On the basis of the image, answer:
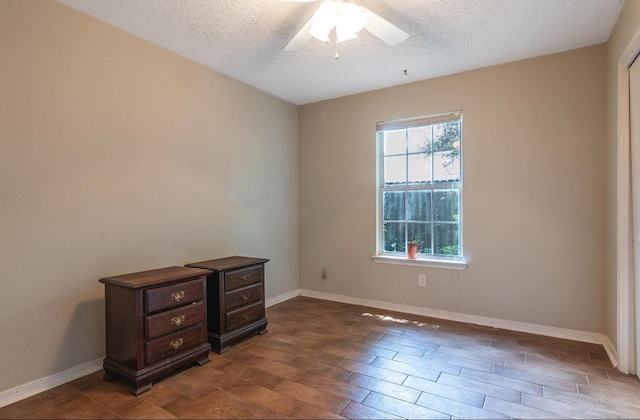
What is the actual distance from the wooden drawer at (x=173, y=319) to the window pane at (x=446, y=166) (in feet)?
8.45

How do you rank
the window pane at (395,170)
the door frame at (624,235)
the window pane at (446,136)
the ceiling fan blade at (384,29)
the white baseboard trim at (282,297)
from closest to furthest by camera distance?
the ceiling fan blade at (384,29) → the door frame at (624,235) → the window pane at (446,136) → the window pane at (395,170) → the white baseboard trim at (282,297)

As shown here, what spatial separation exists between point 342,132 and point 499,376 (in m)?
2.87

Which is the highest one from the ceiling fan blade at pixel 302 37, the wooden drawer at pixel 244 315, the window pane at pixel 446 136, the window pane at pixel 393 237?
the ceiling fan blade at pixel 302 37

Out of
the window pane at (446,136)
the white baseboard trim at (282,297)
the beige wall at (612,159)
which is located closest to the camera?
the beige wall at (612,159)

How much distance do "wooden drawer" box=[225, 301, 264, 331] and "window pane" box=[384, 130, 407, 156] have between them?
2154mm

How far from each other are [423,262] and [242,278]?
1846 millimetres

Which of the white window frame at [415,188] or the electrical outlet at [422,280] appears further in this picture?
the electrical outlet at [422,280]

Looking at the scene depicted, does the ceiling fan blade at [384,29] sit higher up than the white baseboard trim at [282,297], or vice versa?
the ceiling fan blade at [384,29]

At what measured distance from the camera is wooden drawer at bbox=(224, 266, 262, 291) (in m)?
2.75

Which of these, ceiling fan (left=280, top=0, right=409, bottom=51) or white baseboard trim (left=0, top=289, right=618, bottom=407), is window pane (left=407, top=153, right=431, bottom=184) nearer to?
white baseboard trim (left=0, top=289, right=618, bottom=407)

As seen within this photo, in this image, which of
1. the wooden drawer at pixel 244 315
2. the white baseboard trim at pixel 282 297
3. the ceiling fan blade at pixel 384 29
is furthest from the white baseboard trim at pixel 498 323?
the ceiling fan blade at pixel 384 29

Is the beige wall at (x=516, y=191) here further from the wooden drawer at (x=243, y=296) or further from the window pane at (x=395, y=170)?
the wooden drawer at (x=243, y=296)

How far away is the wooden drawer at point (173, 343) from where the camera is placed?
2121mm

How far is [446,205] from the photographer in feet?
11.4
